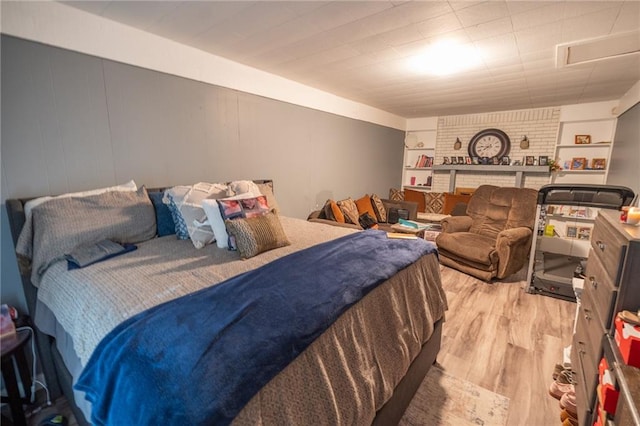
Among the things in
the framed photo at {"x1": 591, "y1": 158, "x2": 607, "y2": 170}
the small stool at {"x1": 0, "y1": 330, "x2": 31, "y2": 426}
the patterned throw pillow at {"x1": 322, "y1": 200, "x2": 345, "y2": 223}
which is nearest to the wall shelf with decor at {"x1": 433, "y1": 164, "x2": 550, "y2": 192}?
the framed photo at {"x1": 591, "y1": 158, "x2": 607, "y2": 170}

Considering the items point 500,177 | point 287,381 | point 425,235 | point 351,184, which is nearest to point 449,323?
point 425,235

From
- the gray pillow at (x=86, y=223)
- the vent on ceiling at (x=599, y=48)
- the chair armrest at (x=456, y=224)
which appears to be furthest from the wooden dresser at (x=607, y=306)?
the gray pillow at (x=86, y=223)

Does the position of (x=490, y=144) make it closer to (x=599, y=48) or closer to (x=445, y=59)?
(x=599, y=48)

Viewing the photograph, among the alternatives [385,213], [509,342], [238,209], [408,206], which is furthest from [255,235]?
[408,206]

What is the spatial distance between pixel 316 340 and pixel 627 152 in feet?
14.1

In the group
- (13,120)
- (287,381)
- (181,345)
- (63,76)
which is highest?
(63,76)

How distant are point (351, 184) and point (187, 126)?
2.77 metres

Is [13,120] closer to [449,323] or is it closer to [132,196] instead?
[132,196]

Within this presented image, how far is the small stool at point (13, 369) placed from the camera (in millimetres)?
1248

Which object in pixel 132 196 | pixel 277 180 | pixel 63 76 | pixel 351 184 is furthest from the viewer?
pixel 351 184

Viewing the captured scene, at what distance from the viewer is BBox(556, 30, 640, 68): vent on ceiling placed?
6.93 ft

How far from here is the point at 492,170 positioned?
5.07 meters

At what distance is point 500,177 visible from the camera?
5152 mm

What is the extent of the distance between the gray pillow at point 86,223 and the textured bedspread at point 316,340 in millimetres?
99
